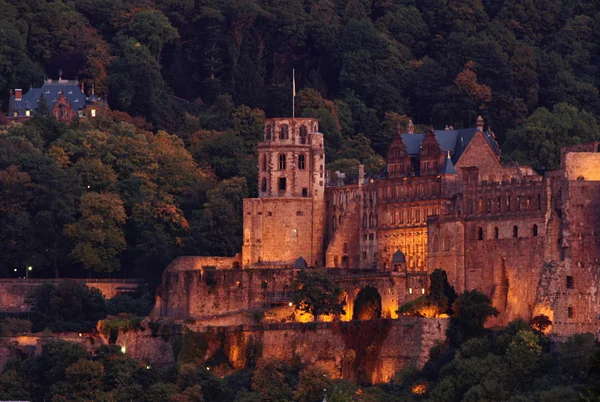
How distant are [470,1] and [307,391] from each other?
2171 inches

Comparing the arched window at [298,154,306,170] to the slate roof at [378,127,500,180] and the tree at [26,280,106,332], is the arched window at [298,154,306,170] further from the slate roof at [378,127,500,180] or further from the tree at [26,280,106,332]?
the tree at [26,280,106,332]

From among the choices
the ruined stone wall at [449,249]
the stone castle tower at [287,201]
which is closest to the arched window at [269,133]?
the stone castle tower at [287,201]

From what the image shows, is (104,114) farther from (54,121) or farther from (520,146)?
(520,146)

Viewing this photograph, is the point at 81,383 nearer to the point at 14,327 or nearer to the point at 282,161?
the point at 14,327

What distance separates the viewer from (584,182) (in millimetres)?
125562

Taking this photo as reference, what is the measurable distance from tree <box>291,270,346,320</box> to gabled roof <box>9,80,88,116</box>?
1527 inches

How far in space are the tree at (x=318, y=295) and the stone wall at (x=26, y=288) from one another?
50.5ft

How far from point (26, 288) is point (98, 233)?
513cm

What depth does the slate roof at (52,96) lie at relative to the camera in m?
169

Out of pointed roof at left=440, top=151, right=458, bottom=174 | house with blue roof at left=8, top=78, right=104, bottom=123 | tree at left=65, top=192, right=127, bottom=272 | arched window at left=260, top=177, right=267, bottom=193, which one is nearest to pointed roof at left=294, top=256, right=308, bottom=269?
arched window at left=260, top=177, right=267, bottom=193

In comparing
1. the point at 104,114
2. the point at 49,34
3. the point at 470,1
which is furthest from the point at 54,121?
the point at 470,1

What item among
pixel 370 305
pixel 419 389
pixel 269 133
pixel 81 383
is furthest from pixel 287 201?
pixel 419 389

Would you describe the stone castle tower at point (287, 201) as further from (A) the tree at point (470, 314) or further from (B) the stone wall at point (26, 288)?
(A) the tree at point (470, 314)

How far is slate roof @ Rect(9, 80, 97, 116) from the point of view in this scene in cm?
16888
